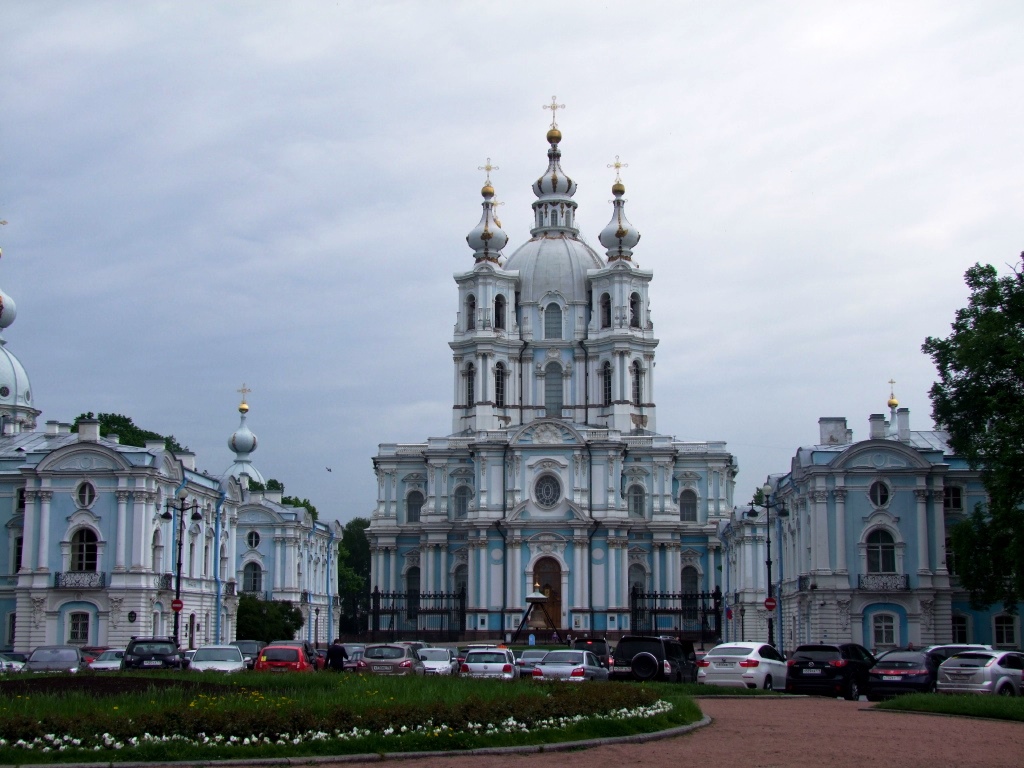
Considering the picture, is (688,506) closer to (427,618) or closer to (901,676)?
(427,618)

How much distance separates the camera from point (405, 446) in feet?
285

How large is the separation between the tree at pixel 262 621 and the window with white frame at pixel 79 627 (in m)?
13.6

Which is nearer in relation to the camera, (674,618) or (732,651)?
(732,651)

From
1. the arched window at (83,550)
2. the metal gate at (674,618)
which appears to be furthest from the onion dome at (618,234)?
the arched window at (83,550)

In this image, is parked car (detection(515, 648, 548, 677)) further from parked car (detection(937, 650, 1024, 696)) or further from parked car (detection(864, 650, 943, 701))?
parked car (detection(937, 650, 1024, 696))

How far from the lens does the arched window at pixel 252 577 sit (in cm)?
7731

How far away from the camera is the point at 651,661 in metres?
33.5

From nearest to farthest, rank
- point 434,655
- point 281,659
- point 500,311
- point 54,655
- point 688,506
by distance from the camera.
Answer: point 281,659
point 434,655
point 54,655
point 688,506
point 500,311

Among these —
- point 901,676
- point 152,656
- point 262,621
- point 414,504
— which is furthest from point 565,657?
point 414,504

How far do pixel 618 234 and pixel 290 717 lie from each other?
238 feet

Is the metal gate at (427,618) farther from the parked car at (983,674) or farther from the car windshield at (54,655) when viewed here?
the parked car at (983,674)

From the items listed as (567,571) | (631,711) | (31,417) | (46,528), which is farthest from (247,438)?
(631,711)

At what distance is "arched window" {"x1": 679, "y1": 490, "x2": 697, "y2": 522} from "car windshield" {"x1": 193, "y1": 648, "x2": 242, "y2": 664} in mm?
54650

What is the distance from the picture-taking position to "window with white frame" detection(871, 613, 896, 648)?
5166 cm
